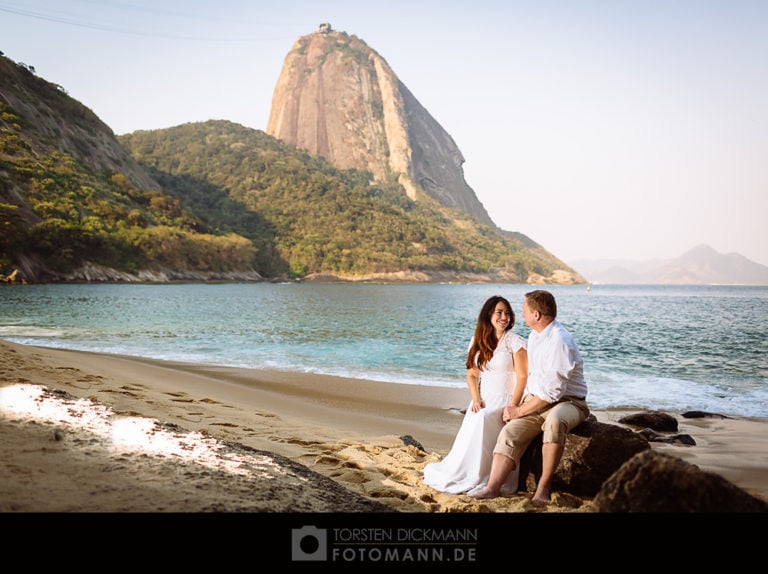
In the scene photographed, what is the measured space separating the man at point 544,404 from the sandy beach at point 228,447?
0.24m

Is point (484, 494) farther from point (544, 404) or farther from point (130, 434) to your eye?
point (130, 434)

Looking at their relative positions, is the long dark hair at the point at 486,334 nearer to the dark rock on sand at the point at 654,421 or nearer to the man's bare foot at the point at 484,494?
the man's bare foot at the point at 484,494

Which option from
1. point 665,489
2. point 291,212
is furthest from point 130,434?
point 291,212

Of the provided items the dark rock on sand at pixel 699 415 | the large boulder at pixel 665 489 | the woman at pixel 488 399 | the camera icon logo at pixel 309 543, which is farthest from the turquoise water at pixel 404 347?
the camera icon logo at pixel 309 543

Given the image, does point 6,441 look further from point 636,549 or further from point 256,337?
point 256,337

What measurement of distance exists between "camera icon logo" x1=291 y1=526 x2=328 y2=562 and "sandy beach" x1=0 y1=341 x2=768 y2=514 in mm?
924

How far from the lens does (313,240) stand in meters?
134

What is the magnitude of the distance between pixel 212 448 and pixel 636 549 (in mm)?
2853

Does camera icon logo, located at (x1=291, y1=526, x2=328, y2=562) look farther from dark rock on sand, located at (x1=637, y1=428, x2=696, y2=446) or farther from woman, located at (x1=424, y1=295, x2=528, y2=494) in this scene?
dark rock on sand, located at (x1=637, y1=428, x2=696, y2=446)

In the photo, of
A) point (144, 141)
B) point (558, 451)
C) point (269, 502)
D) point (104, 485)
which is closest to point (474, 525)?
point (269, 502)

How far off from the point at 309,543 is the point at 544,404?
8.69 feet

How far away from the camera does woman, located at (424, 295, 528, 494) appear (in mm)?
4406

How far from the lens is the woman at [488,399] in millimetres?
4406

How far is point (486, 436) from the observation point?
4465mm
